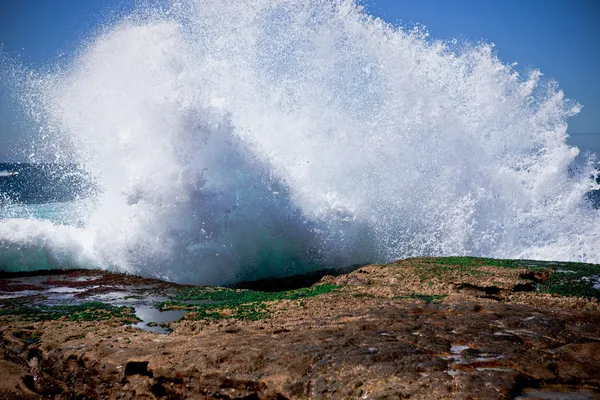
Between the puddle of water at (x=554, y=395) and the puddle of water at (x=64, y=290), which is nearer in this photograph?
the puddle of water at (x=554, y=395)

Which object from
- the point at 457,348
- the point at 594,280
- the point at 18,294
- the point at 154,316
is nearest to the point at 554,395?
the point at 457,348

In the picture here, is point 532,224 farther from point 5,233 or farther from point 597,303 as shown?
point 5,233

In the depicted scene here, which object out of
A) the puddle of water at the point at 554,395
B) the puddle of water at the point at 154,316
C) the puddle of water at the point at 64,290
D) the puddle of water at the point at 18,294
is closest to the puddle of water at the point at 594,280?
the puddle of water at the point at 554,395

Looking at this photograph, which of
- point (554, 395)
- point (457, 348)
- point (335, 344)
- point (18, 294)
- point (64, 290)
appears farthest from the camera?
point (64, 290)

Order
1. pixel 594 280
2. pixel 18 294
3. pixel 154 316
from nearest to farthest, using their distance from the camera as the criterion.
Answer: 1. pixel 154 316
2. pixel 594 280
3. pixel 18 294

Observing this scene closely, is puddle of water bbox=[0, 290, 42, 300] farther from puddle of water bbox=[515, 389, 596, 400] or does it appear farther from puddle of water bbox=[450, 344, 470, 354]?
puddle of water bbox=[515, 389, 596, 400]

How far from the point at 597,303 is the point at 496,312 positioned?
2513 mm

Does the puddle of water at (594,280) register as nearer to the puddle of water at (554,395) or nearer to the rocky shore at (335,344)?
the rocky shore at (335,344)

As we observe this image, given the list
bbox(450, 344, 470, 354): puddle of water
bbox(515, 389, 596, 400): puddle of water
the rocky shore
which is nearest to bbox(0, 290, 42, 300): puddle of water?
the rocky shore

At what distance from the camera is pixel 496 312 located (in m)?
8.09

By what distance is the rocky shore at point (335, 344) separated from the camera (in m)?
5.45

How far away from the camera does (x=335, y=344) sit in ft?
21.5

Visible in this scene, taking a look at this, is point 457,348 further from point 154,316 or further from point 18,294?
point 18,294

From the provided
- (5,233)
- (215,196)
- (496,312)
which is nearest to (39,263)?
(5,233)
